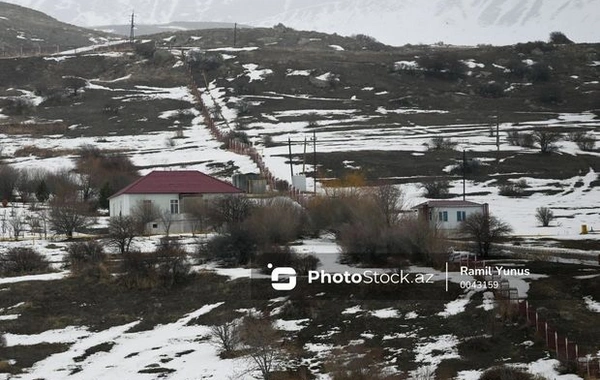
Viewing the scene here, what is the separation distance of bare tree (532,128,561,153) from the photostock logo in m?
41.6

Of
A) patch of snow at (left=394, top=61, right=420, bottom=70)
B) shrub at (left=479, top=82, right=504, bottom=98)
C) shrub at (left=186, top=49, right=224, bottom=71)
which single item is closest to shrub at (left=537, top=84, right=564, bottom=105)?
shrub at (left=479, top=82, right=504, bottom=98)

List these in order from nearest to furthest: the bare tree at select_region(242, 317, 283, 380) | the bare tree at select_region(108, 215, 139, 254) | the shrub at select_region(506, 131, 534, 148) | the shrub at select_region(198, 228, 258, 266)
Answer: the bare tree at select_region(242, 317, 283, 380) → the shrub at select_region(198, 228, 258, 266) → the bare tree at select_region(108, 215, 139, 254) → the shrub at select_region(506, 131, 534, 148)

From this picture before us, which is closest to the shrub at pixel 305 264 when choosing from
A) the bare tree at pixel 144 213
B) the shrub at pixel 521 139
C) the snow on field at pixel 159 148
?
the bare tree at pixel 144 213

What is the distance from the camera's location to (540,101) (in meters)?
98.4

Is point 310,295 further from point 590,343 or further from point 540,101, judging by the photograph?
point 540,101

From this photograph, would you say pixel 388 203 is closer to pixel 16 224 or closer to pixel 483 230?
pixel 483 230

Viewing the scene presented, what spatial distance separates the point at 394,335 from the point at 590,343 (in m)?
5.01

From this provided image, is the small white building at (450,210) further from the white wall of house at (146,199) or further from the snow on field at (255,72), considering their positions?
the snow on field at (255,72)

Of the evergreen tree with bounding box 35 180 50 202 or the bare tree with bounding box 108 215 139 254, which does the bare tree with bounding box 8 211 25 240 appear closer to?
the bare tree with bounding box 108 215 139 254

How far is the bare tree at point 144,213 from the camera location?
155 feet

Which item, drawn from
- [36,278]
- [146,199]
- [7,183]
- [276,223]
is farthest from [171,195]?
[36,278]

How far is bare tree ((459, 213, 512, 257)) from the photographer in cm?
3662

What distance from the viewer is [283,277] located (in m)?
32.5

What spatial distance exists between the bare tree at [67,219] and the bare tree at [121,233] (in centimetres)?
505
